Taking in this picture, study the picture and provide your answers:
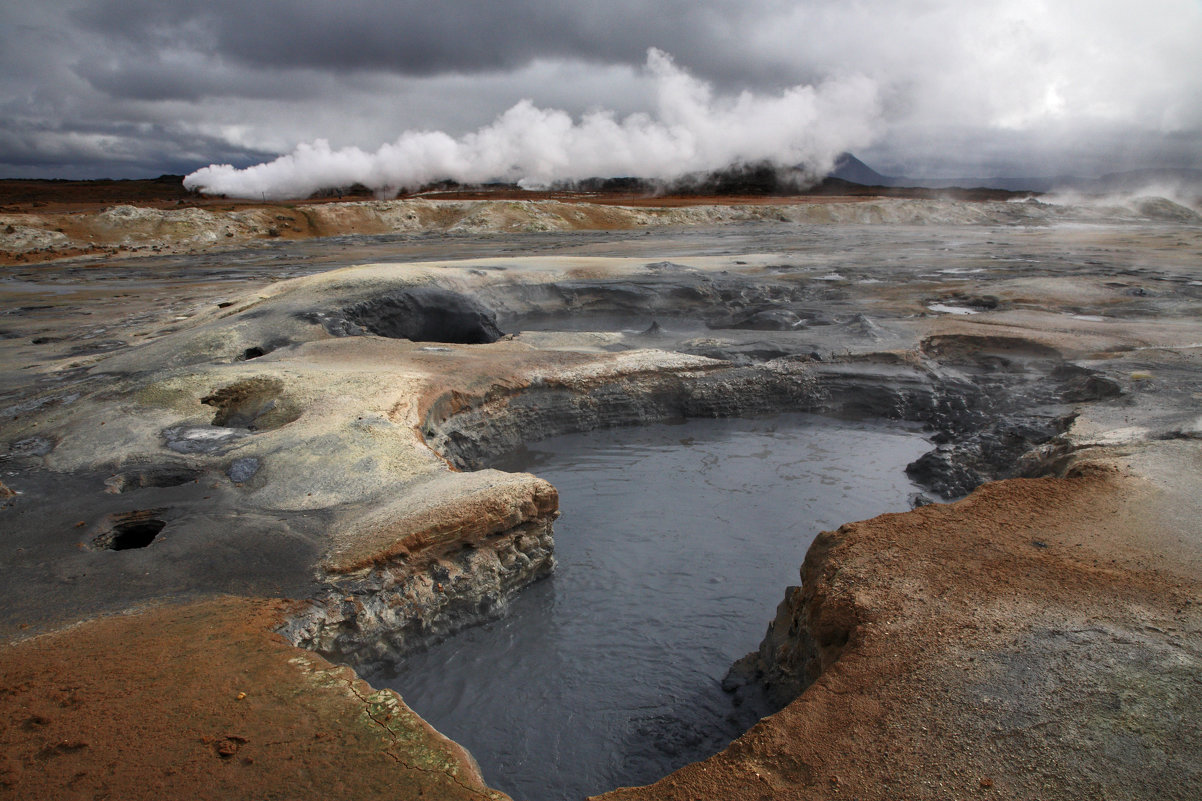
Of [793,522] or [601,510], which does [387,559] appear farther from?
[793,522]

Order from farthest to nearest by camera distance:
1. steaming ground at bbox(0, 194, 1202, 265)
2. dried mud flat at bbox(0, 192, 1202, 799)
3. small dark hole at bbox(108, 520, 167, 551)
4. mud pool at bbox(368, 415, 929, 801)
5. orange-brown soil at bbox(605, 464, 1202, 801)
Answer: steaming ground at bbox(0, 194, 1202, 265) → small dark hole at bbox(108, 520, 167, 551) → mud pool at bbox(368, 415, 929, 801) → dried mud flat at bbox(0, 192, 1202, 799) → orange-brown soil at bbox(605, 464, 1202, 801)

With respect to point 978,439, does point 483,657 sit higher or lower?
lower

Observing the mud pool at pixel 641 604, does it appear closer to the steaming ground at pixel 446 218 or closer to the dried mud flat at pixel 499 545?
the dried mud flat at pixel 499 545

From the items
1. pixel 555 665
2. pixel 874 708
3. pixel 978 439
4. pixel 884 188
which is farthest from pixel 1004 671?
pixel 884 188

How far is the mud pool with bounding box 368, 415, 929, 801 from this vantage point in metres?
3.65

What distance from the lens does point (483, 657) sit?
4285 mm

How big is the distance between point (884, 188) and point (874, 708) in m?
68.7

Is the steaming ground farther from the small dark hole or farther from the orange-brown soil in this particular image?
the orange-brown soil

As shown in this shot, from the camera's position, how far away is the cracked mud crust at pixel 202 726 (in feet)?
7.82

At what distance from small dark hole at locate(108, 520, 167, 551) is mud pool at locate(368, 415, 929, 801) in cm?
177

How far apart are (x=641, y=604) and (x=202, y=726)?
2799mm

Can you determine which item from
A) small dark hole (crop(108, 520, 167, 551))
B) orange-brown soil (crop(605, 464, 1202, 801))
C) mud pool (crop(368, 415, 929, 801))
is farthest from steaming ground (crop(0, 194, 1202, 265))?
orange-brown soil (crop(605, 464, 1202, 801))

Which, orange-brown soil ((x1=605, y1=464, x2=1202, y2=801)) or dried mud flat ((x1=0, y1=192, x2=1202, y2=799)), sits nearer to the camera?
orange-brown soil ((x1=605, y1=464, x2=1202, y2=801))

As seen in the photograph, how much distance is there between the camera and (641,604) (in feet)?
15.8
